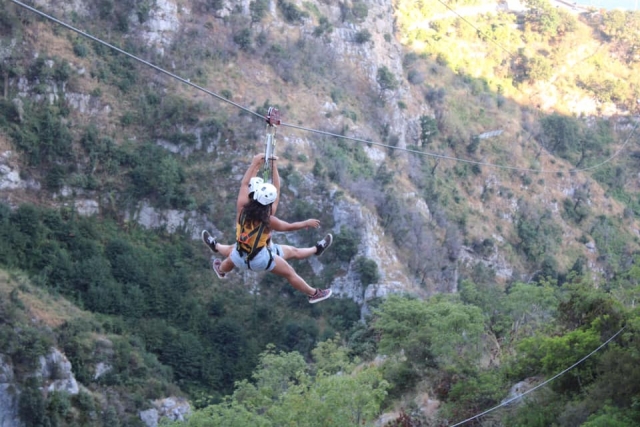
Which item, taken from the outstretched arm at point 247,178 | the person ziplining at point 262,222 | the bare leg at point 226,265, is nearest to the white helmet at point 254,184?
the person ziplining at point 262,222

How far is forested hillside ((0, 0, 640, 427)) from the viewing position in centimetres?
2128

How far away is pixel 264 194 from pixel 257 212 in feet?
1.26

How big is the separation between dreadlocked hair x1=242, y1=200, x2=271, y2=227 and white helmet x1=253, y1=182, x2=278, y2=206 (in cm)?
21

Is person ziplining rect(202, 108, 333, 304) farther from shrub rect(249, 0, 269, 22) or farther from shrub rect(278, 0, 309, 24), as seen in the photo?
shrub rect(278, 0, 309, 24)

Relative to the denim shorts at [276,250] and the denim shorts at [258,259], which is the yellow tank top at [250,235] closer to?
the denim shorts at [258,259]

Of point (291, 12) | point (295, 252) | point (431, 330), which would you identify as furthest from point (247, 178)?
point (291, 12)

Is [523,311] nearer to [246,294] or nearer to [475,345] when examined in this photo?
[475,345]

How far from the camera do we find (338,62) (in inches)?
1864

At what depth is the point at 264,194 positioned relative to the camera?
31.7 ft

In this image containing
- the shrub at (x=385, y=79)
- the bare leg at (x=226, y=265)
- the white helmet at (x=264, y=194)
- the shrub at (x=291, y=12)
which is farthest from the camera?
the shrub at (x=385, y=79)

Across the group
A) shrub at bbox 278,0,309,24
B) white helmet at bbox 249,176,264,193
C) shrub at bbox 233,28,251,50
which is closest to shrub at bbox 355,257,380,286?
shrub at bbox 233,28,251,50

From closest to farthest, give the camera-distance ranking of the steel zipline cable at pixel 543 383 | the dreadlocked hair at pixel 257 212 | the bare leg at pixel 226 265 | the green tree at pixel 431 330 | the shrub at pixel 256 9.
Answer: the dreadlocked hair at pixel 257 212 < the bare leg at pixel 226 265 < the steel zipline cable at pixel 543 383 < the green tree at pixel 431 330 < the shrub at pixel 256 9

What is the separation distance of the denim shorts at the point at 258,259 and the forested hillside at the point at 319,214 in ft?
25.6

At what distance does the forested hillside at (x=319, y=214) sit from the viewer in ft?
69.8
